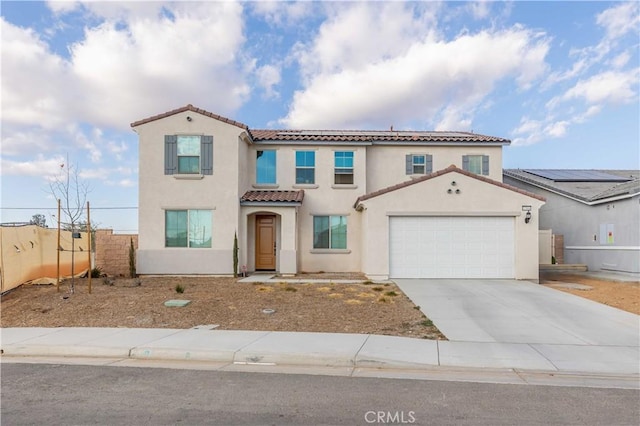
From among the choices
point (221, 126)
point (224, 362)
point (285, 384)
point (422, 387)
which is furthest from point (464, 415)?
point (221, 126)

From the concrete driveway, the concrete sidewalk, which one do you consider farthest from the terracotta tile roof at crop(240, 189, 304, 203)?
the concrete sidewalk

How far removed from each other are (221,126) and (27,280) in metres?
8.42

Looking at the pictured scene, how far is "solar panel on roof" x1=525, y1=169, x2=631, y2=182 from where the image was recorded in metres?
24.5

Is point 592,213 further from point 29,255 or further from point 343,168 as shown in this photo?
point 29,255

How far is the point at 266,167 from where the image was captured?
64.7 ft

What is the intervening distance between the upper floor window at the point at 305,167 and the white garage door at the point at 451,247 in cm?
467

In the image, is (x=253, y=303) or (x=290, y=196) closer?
(x=253, y=303)

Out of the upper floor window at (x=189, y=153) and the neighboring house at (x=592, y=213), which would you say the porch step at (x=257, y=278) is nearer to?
the upper floor window at (x=189, y=153)

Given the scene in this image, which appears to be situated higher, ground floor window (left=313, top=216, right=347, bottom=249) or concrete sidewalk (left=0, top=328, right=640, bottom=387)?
ground floor window (left=313, top=216, right=347, bottom=249)

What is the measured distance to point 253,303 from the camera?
38.4 ft

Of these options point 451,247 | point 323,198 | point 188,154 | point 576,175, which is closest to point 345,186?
point 323,198

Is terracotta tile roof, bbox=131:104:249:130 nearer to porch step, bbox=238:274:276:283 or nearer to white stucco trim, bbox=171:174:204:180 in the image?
white stucco trim, bbox=171:174:204:180

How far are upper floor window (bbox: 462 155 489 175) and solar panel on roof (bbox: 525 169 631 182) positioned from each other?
6.86 meters

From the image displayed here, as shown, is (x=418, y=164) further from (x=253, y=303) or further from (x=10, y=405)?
(x=10, y=405)
